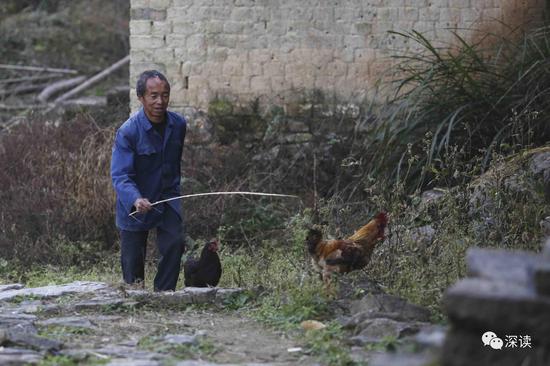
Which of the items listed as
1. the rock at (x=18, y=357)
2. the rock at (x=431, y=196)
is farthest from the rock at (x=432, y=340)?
the rock at (x=431, y=196)

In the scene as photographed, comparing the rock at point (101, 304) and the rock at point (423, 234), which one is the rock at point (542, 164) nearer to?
the rock at point (423, 234)

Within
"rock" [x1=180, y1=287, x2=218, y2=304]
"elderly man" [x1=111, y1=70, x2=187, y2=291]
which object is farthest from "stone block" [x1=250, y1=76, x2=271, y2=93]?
"rock" [x1=180, y1=287, x2=218, y2=304]

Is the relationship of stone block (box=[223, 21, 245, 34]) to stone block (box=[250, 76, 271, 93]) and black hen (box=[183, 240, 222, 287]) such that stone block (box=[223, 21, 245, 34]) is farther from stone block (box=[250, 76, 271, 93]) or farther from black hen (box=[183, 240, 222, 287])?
black hen (box=[183, 240, 222, 287])

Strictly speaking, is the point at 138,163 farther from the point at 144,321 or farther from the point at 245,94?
the point at 245,94

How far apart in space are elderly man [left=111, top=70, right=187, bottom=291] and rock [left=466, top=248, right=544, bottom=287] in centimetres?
355

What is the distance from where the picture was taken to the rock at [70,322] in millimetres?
6148

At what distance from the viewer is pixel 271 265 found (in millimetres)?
8539

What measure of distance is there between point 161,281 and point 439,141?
12.6 feet

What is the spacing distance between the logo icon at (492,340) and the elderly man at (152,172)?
3809mm

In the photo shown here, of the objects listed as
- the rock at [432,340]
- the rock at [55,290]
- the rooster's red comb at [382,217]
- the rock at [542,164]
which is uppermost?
the rock at [542,164]

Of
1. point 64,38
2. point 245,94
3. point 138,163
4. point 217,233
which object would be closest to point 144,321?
point 138,163

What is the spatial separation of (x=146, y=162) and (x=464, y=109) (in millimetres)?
3986

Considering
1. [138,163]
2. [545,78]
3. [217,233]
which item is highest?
[545,78]

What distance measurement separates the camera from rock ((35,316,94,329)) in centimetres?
615
